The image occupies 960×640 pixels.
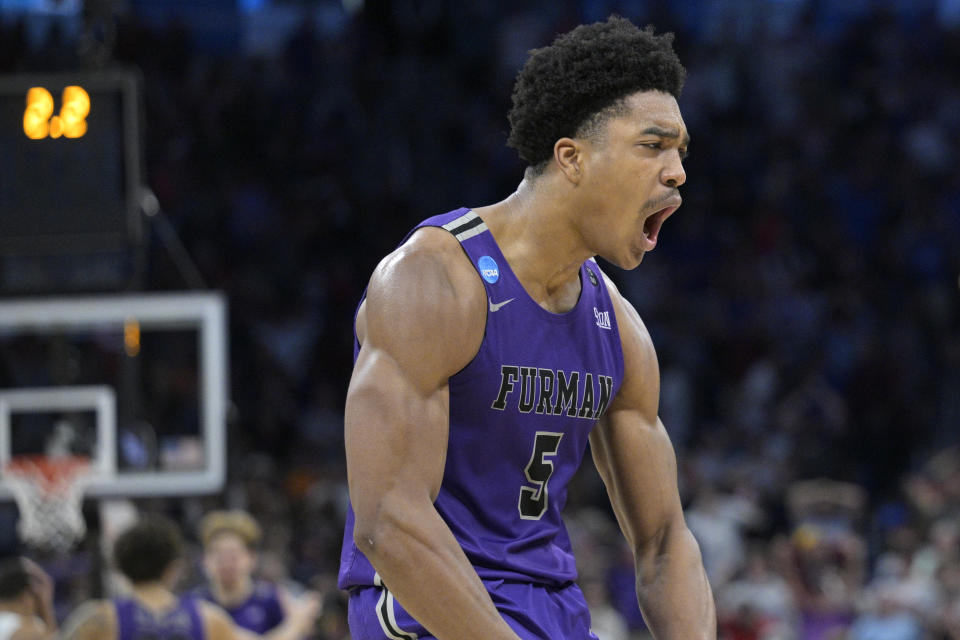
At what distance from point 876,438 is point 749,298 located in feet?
6.25

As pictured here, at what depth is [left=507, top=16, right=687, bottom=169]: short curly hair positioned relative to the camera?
3.05 meters

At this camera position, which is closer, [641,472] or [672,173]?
[672,173]

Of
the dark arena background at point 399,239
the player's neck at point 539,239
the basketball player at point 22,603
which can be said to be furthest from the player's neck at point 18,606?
the player's neck at point 539,239

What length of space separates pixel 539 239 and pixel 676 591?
896 millimetres

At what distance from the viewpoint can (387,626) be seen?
2914mm

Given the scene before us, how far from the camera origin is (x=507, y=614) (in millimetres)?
2916

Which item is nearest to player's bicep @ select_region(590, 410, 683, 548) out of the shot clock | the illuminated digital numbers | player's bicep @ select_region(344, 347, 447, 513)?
player's bicep @ select_region(344, 347, 447, 513)

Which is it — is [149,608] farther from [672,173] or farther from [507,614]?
[672,173]

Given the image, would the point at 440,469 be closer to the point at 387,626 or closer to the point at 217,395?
the point at 387,626

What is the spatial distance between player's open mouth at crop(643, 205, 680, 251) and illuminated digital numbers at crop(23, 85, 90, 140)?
5.29m

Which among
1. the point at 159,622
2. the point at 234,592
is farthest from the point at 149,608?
the point at 234,592

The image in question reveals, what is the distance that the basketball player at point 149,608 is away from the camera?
5.78 m

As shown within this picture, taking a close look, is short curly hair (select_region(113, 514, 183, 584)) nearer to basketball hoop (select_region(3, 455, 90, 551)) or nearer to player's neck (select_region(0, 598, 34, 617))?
player's neck (select_region(0, 598, 34, 617))

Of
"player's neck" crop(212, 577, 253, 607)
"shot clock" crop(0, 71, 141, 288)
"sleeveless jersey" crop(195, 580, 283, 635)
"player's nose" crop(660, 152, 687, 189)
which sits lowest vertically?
"sleeveless jersey" crop(195, 580, 283, 635)
